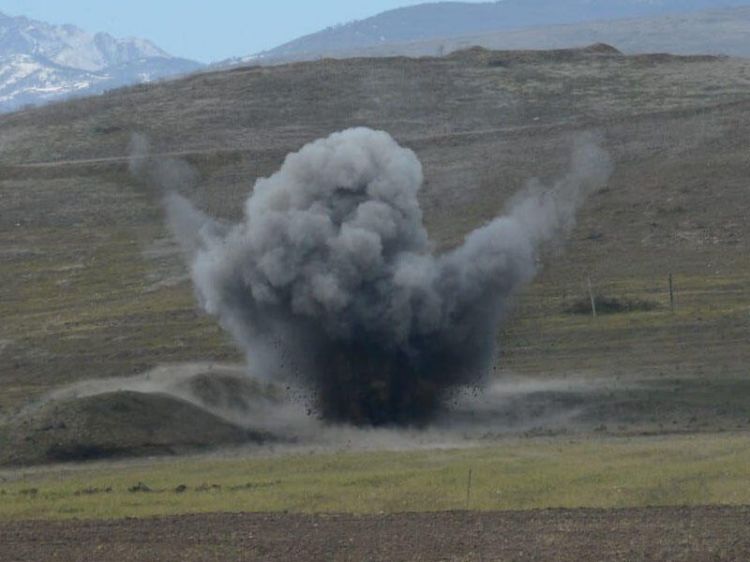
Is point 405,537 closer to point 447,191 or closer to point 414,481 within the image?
point 414,481

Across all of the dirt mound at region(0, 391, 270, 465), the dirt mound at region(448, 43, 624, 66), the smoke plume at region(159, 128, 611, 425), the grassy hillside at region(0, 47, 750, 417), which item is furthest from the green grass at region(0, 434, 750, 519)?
the dirt mound at region(448, 43, 624, 66)

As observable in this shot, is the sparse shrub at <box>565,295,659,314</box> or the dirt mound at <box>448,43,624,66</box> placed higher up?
the dirt mound at <box>448,43,624,66</box>

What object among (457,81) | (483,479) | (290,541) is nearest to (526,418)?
(483,479)

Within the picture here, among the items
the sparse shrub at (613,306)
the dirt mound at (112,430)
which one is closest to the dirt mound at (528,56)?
the sparse shrub at (613,306)

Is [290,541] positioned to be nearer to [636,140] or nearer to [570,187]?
[570,187]

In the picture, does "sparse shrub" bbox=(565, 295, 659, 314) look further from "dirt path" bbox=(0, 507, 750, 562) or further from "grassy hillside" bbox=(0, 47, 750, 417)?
"dirt path" bbox=(0, 507, 750, 562)

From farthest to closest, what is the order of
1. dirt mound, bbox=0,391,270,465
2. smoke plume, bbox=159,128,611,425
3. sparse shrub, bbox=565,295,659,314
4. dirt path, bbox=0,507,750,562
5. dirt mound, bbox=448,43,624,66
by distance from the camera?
dirt mound, bbox=448,43,624,66, sparse shrub, bbox=565,295,659,314, smoke plume, bbox=159,128,611,425, dirt mound, bbox=0,391,270,465, dirt path, bbox=0,507,750,562
